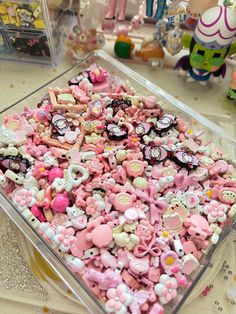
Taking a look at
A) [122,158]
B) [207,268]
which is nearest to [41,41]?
[122,158]

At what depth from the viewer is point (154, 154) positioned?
676 mm

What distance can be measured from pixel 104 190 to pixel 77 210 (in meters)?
0.06

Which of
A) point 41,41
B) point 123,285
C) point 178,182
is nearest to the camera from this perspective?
point 123,285

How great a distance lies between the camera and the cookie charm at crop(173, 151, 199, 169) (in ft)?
2.19

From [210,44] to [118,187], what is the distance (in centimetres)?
40

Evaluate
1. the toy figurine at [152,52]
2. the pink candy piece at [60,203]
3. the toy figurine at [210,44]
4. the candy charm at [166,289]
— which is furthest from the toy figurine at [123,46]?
the candy charm at [166,289]

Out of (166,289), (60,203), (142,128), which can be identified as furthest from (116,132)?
(166,289)

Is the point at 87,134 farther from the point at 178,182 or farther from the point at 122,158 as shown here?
→ the point at 178,182

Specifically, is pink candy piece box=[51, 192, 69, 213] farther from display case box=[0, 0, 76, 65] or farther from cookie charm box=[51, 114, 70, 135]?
display case box=[0, 0, 76, 65]

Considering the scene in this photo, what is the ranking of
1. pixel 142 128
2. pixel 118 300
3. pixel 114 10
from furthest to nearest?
pixel 114 10
pixel 142 128
pixel 118 300

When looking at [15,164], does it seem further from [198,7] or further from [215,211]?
[198,7]

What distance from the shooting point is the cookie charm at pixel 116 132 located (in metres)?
0.69

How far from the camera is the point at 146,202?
24.6 inches

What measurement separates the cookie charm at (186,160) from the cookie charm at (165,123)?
0.22 ft
